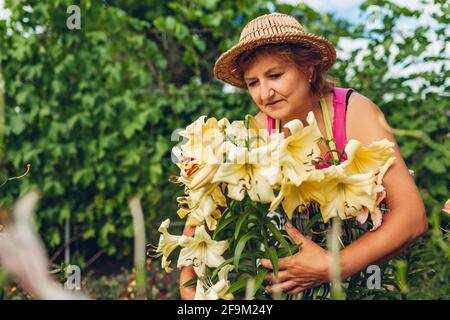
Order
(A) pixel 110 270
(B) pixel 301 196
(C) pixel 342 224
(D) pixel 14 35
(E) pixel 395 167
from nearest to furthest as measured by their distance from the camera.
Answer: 1. (B) pixel 301 196
2. (C) pixel 342 224
3. (E) pixel 395 167
4. (D) pixel 14 35
5. (A) pixel 110 270

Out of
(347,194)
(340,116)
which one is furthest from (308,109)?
(347,194)

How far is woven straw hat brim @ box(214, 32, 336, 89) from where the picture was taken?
4.75ft

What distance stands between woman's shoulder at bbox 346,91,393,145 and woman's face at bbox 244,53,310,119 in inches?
6.3

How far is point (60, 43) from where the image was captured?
350cm

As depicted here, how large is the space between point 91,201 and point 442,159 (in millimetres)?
2309

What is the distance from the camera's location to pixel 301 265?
3.39 ft

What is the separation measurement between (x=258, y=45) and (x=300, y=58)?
0.15 m

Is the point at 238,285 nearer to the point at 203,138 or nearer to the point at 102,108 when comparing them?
the point at 203,138

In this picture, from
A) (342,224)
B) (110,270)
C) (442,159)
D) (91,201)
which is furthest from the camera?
(110,270)

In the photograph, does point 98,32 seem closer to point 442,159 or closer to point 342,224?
point 442,159

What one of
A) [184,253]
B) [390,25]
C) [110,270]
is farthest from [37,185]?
[184,253]

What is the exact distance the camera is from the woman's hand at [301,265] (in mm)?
1022

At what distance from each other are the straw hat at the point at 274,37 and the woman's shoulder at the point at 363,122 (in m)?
0.18

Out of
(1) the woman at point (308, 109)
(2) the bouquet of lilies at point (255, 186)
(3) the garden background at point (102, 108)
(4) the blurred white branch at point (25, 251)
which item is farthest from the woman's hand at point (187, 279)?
(3) the garden background at point (102, 108)
